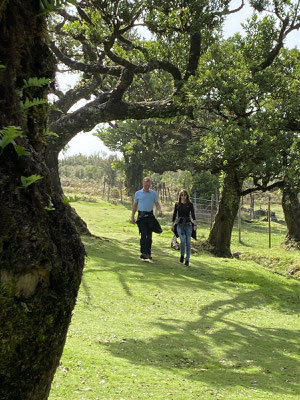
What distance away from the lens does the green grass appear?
5.34 m

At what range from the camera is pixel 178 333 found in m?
7.98

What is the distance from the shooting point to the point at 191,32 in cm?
1450

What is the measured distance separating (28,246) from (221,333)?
6.79 metres

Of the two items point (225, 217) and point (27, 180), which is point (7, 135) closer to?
point (27, 180)

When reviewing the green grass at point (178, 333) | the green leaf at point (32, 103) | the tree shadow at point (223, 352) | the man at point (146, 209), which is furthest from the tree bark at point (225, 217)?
the green leaf at point (32, 103)

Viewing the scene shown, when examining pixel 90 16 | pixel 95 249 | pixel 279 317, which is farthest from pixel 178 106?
pixel 279 317

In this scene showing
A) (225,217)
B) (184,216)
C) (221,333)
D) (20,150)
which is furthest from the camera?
(225,217)

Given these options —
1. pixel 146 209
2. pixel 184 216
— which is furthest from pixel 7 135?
pixel 184 216

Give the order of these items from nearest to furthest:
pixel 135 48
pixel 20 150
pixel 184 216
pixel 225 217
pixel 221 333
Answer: pixel 20 150 < pixel 221 333 < pixel 184 216 < pixel 135 48 < pixel 225 217

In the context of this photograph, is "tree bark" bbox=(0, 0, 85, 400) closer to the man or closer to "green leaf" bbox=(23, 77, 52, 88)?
"green leaf" bbox=(23, 77, 52, 88)

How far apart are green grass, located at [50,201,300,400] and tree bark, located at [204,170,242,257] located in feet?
13.2

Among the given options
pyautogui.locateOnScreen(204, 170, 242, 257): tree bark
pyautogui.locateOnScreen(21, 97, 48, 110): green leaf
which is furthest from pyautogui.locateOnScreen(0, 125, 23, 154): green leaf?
pyautogui.locateOnScreen(204, 170, 242, 257): tree bark

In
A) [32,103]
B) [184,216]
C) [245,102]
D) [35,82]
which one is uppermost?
[245,102]

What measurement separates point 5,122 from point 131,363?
4.59m
